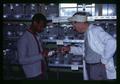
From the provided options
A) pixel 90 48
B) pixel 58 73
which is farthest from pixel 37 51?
pixel 90 48

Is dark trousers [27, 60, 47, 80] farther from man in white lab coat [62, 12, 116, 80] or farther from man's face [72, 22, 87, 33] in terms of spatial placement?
man's face [72, 22, 87, 33]

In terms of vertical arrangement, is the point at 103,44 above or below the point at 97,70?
above

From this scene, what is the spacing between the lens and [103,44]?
4105 millimetres

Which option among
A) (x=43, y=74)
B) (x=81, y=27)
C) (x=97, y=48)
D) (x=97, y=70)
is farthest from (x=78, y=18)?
(x=43, y=74)

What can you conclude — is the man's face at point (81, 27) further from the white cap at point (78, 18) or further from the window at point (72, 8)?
the window at point (72, 8)

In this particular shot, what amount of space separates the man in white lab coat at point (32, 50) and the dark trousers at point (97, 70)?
1.97 feet

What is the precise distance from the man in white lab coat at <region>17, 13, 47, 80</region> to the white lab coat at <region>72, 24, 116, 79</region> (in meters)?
0.52

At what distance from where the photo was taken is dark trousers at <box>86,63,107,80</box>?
414 cm

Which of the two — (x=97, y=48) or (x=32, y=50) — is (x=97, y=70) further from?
(x=32, y=50)

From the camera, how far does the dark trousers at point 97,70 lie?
4141 millimetres

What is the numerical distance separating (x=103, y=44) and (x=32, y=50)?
3.04ft

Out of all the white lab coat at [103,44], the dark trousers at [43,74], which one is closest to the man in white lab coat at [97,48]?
the white lab coat at [103,44]

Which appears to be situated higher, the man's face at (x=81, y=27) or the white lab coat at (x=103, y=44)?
the man's face at (x=81, y=27)

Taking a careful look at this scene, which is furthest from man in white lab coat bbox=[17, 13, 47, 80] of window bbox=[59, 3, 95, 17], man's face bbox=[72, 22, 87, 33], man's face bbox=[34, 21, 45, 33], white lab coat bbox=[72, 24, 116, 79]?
white lab coat bbox=[72, 24, 116, 79]
